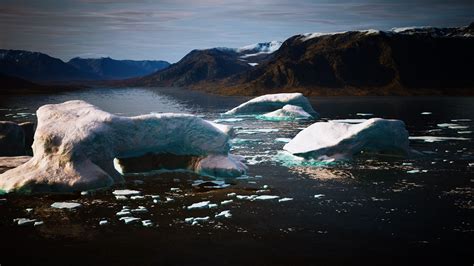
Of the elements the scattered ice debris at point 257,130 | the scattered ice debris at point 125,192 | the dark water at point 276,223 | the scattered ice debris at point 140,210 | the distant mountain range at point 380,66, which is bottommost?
the dark water at point 276,223

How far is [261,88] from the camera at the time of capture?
113m

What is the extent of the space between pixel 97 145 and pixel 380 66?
110m

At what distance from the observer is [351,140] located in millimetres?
19578

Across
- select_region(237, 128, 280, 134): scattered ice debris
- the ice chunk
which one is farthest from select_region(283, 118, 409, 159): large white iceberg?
select_region(237, 128, 280, 134): scattered ice debris

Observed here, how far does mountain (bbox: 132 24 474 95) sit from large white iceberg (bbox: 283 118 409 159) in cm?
8142

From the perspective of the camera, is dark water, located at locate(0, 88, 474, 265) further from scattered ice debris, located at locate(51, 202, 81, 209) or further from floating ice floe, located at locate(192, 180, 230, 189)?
floating ice floe, located at locate(192, 180, 230, 189)

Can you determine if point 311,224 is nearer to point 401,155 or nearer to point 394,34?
point 401,155

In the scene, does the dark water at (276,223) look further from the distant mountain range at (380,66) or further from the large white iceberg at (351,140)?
the distant mountain range at (380,66)

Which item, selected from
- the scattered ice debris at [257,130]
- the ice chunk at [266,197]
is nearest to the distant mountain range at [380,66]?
the scattered ice debris at [257,130]

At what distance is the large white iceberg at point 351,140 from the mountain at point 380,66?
81.4m

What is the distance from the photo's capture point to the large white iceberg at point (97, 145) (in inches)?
560

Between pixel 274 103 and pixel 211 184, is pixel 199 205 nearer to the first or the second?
pixel 211 184

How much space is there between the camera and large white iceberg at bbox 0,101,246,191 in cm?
1423

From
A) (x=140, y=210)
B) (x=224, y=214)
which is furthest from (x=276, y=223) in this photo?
(x=140, y=210)
